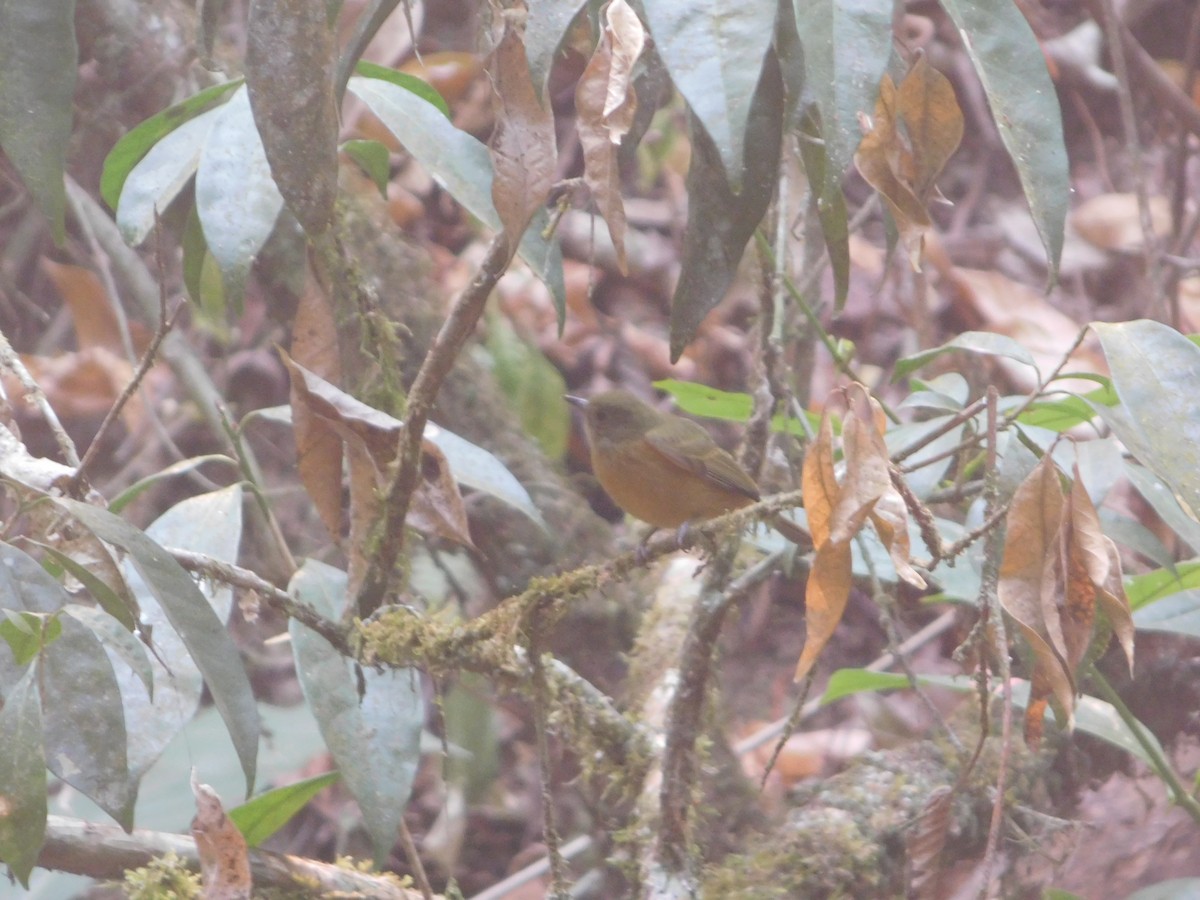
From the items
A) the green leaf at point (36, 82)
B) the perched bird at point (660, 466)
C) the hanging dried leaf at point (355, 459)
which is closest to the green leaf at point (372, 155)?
the hanging dried leaf at point (355, 459)

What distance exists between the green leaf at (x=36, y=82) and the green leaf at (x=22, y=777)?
25.3 inches

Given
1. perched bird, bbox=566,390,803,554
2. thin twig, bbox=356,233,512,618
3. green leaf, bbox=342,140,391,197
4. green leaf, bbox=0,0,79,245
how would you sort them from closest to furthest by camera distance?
green leaf, bbox=0,0,79,245, thin twig, bbox=356,233,512,618, green leaf, bbox=342,140,391,197, perched bird, bbox=566,390,803,554

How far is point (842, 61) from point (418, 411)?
0.81m

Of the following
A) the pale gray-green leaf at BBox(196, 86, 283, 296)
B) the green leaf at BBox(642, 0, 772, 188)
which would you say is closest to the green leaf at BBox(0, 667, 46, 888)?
the pale gray-green leaf at BBox(196, 86, 283, 296)

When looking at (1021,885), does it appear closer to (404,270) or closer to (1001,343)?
(1001,343)

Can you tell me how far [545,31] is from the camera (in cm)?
137

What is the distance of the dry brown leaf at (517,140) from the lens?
144 cm

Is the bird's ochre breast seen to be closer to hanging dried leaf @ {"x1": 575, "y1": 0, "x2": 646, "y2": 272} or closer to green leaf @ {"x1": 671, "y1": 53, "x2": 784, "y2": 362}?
green leaf @ {"x1": 671, "y1": 53, "x2": 784, "y2": 362}

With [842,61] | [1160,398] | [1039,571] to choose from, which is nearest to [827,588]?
[1039,571]

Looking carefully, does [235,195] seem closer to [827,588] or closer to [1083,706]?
[827,588]

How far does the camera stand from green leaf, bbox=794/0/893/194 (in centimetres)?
129

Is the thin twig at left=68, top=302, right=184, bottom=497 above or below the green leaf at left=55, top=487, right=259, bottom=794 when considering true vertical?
above

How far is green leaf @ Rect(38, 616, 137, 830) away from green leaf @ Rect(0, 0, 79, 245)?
1.98 feet

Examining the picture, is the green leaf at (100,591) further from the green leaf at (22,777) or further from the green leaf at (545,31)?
the green leaf at (545,31)
